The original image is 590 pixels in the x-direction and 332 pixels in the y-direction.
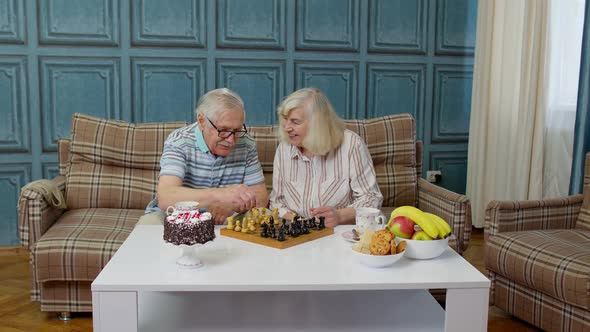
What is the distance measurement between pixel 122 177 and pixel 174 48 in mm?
999

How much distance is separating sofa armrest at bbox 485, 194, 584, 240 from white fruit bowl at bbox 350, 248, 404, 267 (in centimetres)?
98

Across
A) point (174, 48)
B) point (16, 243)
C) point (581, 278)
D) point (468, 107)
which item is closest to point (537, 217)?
point (581, 278)

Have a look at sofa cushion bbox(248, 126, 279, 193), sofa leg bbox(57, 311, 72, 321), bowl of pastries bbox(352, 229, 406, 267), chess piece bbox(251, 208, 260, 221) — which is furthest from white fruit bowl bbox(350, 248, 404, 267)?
sofa leg bbox(57, 311, 72, 321)

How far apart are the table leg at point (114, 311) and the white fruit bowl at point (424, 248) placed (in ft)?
2.52

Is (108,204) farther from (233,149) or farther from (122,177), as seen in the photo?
(233,149)

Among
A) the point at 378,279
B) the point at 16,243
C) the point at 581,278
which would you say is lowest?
the point at 16,243

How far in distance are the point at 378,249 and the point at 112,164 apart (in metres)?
1.62

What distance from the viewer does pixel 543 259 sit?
2293mm

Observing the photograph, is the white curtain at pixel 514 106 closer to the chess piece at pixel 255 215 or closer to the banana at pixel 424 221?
the banana at pixel 424 221

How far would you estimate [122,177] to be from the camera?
114 inches

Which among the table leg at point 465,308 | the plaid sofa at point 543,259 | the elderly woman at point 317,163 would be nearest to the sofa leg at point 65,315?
the elderly woman at point 317,163

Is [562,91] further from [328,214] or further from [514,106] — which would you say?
[328,214]

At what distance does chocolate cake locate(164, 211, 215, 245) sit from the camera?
1.67 m

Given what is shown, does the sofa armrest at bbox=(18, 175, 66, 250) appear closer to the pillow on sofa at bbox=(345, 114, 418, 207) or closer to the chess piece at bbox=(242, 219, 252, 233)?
the chess piece at bbox=(242, 219, 252, 233)
